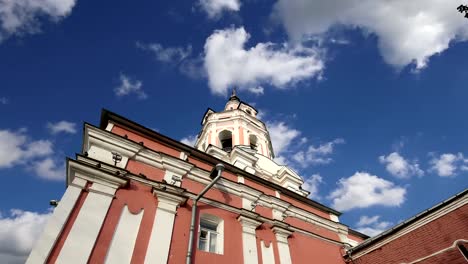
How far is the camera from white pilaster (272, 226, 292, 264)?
34.8 feet

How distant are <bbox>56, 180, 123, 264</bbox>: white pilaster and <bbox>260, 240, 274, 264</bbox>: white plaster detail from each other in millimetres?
6067

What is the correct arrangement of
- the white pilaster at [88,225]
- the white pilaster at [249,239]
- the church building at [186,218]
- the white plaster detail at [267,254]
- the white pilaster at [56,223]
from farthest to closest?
1. the white plaster detail at [267,254]
2. the white pilaster at [249,239]
3. the church building at [186,218]
4. the white pilaster at [88,225]
5. the white pilaster at [56,223]

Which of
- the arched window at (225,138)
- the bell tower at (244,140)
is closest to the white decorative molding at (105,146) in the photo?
the bell tower at (244,140)

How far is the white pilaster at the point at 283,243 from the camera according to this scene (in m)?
10.6

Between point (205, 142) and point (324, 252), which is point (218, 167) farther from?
point (205, 142)

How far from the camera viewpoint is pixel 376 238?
1265 cm

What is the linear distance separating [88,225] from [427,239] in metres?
12.9

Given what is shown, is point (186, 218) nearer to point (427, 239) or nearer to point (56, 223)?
point (56, 223)

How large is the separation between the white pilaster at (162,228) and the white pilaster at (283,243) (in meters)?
4.59

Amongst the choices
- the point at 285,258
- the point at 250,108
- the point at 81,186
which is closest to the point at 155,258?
the point at 81,186

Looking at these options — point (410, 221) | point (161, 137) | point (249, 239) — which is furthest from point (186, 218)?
point (410, 221)

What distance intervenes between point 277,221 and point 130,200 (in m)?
6.40

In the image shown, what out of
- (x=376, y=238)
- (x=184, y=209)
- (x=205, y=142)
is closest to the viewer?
(x=184, y=209)

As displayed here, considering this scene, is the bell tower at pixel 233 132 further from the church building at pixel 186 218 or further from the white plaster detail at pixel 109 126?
the white plaster detail at pixel 109 126
